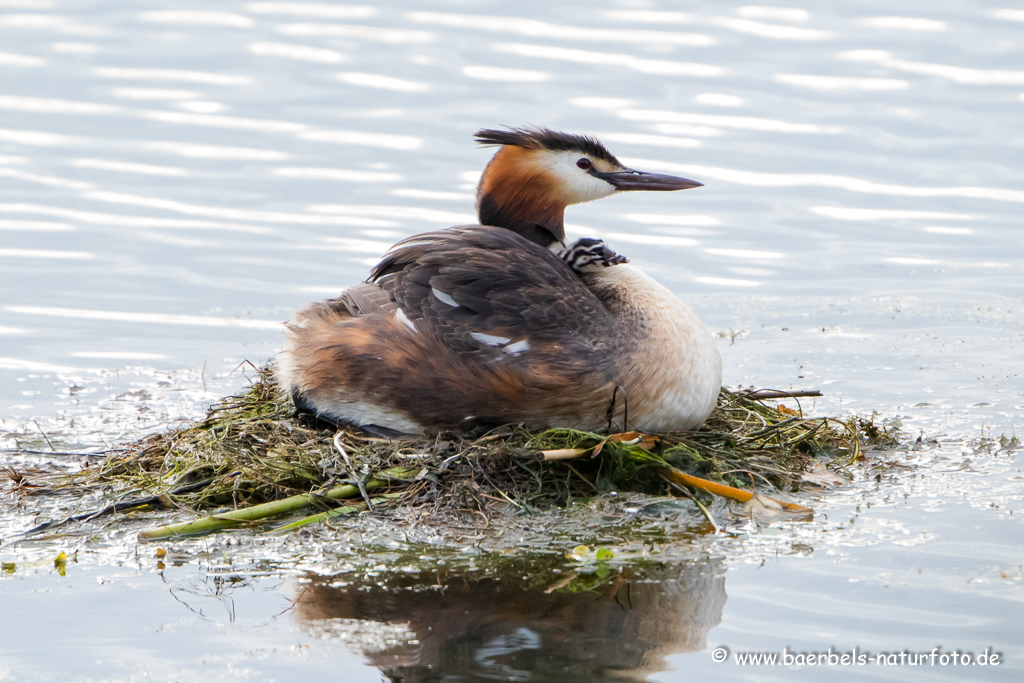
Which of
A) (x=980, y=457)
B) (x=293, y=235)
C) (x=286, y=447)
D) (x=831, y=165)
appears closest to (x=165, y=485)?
(x=286, y=447)

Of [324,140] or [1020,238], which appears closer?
[1020,238]

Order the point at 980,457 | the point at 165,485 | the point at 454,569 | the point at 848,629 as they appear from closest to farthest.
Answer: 1. the point at 848,629
2. the point at 454,569
3. the point at 165,485
4. the point at 980,457

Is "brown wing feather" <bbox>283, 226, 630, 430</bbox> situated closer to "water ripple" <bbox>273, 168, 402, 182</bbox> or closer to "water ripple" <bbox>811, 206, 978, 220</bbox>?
"water ripple" <bbox>811, 206, 978, 220</bbox>

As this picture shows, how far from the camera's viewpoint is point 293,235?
33.4ft

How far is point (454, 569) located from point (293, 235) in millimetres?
5987

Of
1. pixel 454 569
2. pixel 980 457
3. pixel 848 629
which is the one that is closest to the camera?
pixel 848 629

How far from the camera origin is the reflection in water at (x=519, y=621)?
3982 millimetres

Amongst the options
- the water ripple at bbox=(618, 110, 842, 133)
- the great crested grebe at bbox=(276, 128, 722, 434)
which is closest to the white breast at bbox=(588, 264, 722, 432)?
the great crested grebe at bbox=(276, 128, 722, 434)

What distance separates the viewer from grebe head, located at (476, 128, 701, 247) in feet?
21.0

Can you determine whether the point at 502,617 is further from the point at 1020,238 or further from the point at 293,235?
the point at 1020,238

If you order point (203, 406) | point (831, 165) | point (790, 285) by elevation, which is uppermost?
point (831, 165)

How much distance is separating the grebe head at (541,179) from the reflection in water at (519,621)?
2417 mm

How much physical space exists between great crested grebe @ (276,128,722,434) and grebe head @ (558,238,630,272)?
15cm

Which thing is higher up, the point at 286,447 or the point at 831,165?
the point at 831,165
